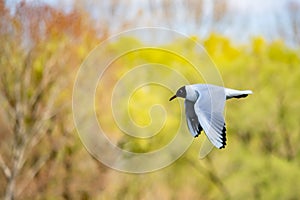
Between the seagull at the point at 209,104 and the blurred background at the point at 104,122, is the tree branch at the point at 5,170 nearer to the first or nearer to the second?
the blurred background at the point at 104,122

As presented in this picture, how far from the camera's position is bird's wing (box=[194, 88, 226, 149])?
13.8 ft

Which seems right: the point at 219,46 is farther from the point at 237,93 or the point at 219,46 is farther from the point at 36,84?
the point at 237,93

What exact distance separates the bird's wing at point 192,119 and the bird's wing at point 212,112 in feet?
0.54

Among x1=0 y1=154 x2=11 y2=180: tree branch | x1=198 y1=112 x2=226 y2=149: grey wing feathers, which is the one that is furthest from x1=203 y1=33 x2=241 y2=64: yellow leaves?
x1=198 y1=112 x2=226 y2=149: grey wing feathers

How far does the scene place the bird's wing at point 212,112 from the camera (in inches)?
166

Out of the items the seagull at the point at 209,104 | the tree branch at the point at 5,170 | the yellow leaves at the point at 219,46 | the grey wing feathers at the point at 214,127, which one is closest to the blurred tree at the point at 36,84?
the tree branch at the point at 5,170

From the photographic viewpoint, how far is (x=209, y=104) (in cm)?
446

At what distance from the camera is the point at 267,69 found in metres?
24.9

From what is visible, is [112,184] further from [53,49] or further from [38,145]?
[53,49]

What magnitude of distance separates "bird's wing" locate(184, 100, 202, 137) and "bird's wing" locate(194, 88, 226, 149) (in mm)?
165

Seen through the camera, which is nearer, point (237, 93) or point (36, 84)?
point (237, 93)

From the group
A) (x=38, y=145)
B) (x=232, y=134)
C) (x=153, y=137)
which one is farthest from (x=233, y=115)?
(x=38, y=145)

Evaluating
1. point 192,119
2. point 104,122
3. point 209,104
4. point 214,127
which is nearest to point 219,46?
point 104,122

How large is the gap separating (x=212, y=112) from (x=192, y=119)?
0.40 m
